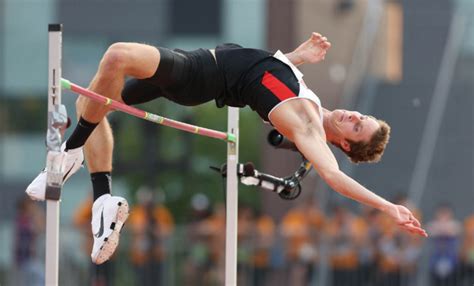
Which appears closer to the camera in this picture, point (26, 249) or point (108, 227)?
point (108, 227)

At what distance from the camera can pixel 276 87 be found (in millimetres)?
6582

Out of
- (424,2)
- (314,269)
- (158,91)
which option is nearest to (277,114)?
(158,91)

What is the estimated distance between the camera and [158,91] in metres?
6.97

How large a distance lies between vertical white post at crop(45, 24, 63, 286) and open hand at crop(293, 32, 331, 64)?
1.74 meters

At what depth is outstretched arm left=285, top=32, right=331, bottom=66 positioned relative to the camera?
23.4ft

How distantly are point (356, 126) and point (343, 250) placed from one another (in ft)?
18.6

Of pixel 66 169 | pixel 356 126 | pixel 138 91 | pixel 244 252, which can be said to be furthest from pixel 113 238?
pixel 244 252

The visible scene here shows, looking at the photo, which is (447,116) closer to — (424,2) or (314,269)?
(424,2)

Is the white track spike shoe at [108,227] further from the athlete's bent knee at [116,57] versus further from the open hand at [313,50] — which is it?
the open hand at [313,50]

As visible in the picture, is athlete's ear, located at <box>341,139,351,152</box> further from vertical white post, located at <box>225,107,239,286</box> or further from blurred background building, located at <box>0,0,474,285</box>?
blurred background building, located at <box>0,0,474,285</box>

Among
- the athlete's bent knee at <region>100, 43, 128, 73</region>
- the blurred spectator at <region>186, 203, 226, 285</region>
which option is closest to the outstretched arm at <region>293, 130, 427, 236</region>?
the athlete's bent knee at <region>100, 43, 128, 73</region>

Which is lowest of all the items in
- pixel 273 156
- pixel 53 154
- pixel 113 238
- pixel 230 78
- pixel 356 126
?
pixel 113 238

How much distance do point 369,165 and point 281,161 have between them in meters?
1.62

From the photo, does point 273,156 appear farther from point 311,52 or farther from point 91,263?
point 311,52
